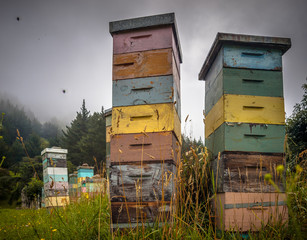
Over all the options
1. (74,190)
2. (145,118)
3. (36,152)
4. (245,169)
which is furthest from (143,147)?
(36,152)

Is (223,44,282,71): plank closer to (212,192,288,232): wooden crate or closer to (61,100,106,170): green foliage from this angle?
(212,192,288,232): wooden crate

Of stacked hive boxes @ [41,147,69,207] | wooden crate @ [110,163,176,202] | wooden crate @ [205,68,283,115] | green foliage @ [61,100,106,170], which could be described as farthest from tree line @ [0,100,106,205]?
wooden crate @ [205,68,283,115]

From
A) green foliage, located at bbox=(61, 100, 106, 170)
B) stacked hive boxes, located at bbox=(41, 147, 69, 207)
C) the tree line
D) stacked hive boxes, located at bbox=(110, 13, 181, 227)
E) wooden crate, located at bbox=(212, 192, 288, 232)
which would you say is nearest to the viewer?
stacked hive boxes, located at bbox=(110, 13, 181, 227)

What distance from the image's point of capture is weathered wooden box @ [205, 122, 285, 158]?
298 centimetres

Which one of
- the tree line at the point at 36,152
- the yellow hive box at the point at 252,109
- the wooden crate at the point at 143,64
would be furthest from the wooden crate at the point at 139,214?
the tree line at the point at 36,152

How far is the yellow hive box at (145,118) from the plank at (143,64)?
40 centimetres

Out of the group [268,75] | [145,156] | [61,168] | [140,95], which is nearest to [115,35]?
[140,95]

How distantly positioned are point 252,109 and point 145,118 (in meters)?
1.37

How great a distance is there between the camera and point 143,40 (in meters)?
3.02

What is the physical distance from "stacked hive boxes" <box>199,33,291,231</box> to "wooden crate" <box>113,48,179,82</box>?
776 millimetres

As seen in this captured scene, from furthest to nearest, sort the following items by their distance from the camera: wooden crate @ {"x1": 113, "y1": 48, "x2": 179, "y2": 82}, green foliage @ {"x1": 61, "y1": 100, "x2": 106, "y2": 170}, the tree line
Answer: green foliage @ {"x1": 61, "y1": 100, "x2": 106, "y2": 170}, the tree line, wooden crate @ {"x1": 113, "y1": 48, "x2": 179, "y2": 82}

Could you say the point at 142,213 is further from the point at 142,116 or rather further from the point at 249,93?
the point at 249,93

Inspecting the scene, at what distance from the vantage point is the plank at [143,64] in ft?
9.46

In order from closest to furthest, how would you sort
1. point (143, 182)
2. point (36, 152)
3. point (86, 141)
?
point (143, 182) < point (86, 141) < point (36, 152)
